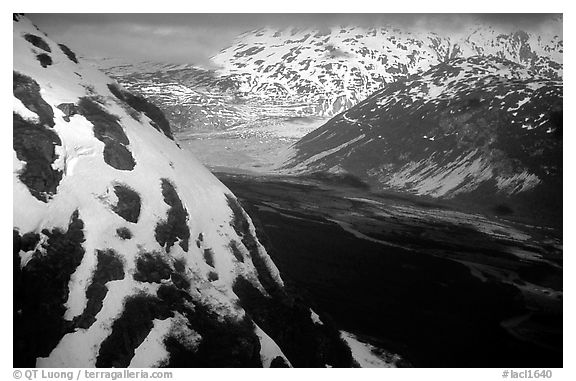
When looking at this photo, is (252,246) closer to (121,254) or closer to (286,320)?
(286,320)

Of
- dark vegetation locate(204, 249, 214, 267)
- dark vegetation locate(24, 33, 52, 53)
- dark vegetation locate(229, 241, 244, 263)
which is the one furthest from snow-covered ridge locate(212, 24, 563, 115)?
dark vegetation locate(204, 249, 214, 267)

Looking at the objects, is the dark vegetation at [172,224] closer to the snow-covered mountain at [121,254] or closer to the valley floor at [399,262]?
the snow-covered mountain at [121,254]

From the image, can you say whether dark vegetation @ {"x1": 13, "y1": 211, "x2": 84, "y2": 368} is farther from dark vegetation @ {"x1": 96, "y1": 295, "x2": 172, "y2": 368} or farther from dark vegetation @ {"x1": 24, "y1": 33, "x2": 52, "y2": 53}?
dark vegetation @ {"x1": 24, "y1": 33, "x2": 52, "y2": 53}

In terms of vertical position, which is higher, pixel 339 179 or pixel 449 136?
pixel 449 136

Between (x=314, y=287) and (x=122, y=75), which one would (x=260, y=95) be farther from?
(x=314, y=287)

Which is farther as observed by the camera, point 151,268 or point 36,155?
point 151,268

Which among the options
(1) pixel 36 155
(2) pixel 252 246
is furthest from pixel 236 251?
(1) pixel 36 155
